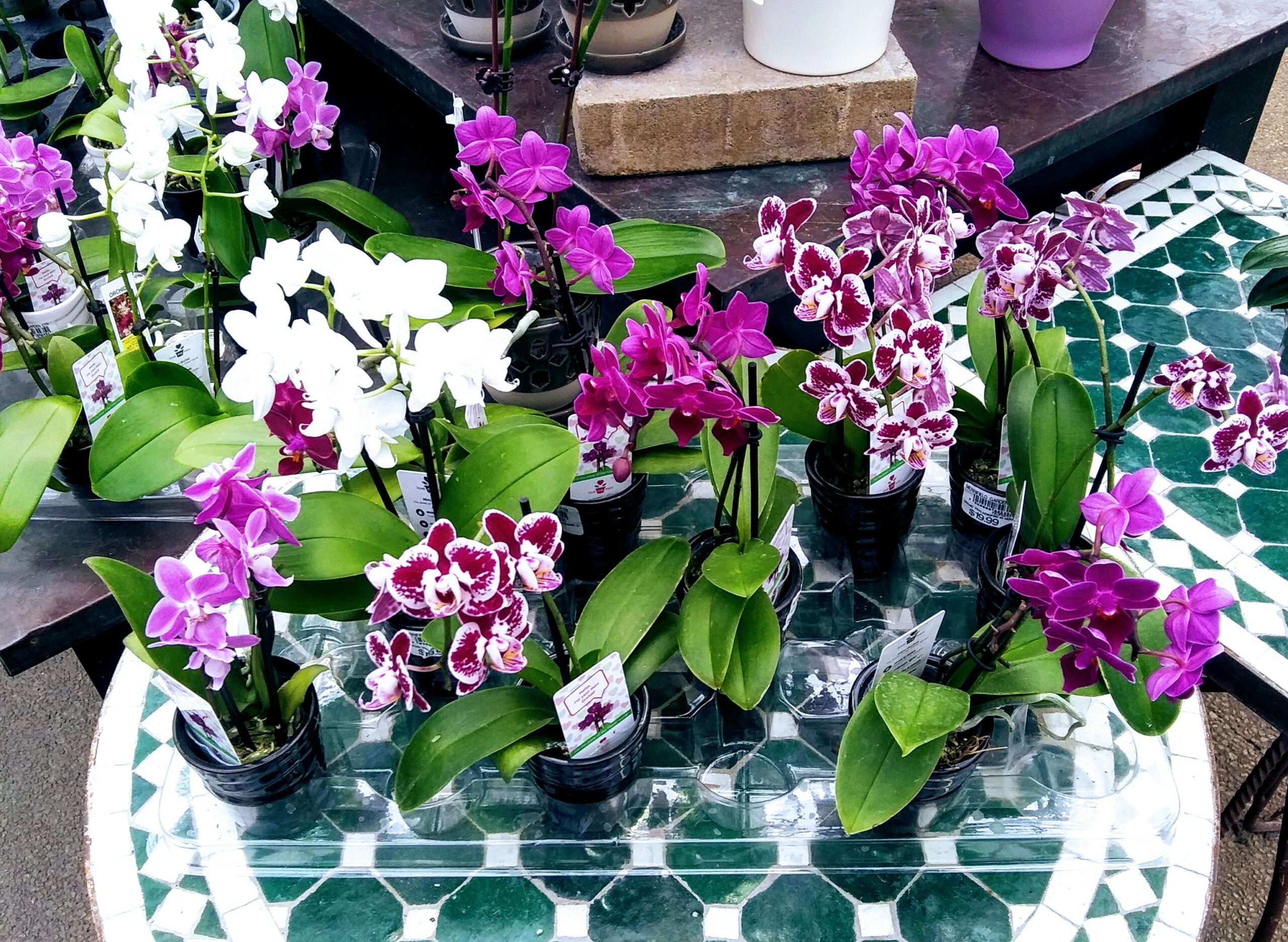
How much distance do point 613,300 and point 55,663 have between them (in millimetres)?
1082

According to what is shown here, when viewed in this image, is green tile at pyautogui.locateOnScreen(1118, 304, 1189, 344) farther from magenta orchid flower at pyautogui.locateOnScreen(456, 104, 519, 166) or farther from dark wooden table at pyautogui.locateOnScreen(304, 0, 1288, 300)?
magenta orchid flower at pyautogui.locateOnScreen(456, 104, 519, 166)

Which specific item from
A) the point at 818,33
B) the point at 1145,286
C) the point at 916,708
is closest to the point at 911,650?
the point at 916,708

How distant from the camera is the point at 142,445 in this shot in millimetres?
977

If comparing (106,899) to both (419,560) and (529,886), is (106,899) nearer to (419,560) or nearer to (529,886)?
(529,886)

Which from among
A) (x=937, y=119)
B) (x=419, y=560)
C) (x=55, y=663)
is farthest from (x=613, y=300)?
(x=55, y=663)

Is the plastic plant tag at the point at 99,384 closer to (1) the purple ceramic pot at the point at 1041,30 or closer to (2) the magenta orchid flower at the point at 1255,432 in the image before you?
(2) the magenta orchid flower at the point at 1255,432

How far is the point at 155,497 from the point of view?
1.19 m

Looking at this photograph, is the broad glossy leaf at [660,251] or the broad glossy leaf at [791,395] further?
the broad glossy leaf at [660,251]

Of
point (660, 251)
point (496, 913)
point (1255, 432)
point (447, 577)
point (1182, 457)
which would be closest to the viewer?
point (447, 577)

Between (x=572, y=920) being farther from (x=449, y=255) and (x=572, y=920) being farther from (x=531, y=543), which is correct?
(x=449, y=255)

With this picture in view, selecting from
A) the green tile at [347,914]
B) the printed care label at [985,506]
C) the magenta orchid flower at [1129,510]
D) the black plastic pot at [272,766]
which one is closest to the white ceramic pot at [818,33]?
the printed care label at [985,506]

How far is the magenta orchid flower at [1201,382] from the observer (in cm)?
73

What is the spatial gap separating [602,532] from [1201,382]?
51cm

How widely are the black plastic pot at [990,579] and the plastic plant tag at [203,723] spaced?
0.61m
